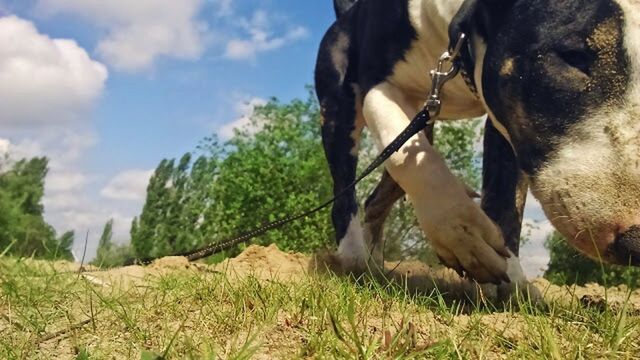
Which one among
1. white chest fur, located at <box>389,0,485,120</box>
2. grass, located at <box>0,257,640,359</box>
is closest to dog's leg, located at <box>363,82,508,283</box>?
grass, located at <box>0,257,640,359</box>

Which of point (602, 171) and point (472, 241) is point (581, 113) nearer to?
point (602, 171)

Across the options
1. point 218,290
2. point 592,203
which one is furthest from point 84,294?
point 592,203

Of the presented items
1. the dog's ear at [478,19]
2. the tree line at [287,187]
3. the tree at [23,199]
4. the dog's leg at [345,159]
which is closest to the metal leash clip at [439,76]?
the dog's ear at [478,19]

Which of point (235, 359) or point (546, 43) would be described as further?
point (546, 43)

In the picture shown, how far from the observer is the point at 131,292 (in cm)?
261

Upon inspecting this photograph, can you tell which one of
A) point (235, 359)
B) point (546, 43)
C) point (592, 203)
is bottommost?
point (235, 359)

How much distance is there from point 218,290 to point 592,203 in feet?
3.83

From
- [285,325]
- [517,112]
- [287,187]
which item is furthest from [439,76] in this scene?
[287,187]

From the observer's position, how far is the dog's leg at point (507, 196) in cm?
357

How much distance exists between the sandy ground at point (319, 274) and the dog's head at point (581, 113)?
0.29 meters

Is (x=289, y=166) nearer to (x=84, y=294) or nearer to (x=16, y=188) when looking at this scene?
(x=84, y=294)

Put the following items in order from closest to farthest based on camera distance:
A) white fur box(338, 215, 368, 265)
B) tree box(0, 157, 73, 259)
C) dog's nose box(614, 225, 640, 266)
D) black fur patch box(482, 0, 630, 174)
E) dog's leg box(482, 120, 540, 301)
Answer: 1. dog's nose box(614, 225, 640, 266)
2. black fur patch box(482, 0, 630, 174)
3. dog's leg box(482, 120, 540, 301)
4. white fur box(338, 215, 368, 265)
5. tree box(0, 157, 73, 259)

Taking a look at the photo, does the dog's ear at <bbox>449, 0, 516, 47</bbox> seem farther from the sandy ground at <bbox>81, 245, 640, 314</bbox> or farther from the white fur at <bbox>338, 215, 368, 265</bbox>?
the white fur at <bbox>338, 215, 368, 265</bbox>

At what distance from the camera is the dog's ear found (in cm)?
266
